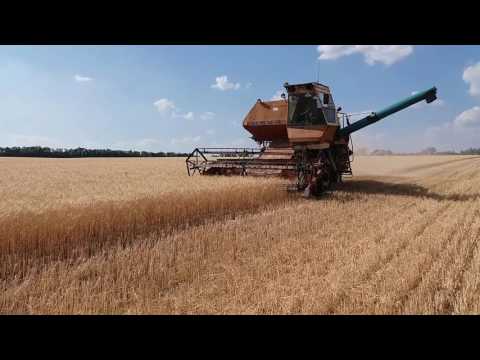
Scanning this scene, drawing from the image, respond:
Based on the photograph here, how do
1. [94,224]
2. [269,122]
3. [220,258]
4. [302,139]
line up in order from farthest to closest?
[269,122]
[302,139]
[94,224]
[220,258]

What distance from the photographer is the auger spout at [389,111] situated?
421 inches

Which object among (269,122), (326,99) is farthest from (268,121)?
(326,99)

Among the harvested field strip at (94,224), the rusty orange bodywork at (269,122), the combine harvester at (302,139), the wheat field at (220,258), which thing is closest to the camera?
the wheat field at (220,258)

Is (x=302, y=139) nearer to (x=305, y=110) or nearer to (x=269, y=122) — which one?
(x=305, y=110)

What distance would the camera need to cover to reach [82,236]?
5137 millimetres

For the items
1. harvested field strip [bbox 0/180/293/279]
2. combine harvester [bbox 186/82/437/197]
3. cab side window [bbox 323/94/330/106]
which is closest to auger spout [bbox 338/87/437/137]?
combine harvester [bbox 186/82/437/197]

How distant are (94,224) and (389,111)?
976cm

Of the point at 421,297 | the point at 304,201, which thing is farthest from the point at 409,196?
the point at 421,297

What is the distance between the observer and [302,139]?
36.5ft

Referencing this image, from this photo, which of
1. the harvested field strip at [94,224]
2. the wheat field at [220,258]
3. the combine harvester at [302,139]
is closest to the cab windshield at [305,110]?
the combine harvester at [302,139]

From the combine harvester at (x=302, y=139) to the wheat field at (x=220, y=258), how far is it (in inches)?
124

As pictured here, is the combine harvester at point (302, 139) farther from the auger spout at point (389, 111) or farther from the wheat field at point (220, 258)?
the wheat field at point (220, 258)

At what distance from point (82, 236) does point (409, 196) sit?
8784 millimetres
